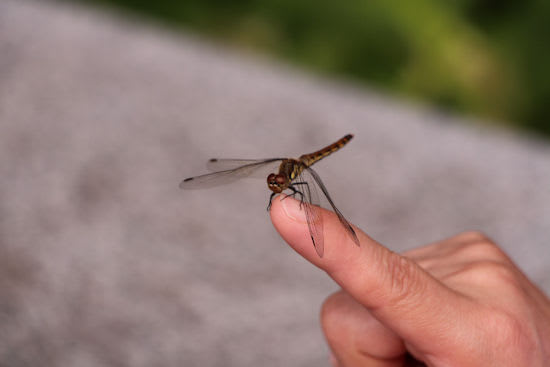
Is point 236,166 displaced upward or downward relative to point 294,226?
upward

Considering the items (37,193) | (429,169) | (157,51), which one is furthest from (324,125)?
(37,193)

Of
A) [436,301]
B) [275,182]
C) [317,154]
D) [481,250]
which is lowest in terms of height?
[436,301]

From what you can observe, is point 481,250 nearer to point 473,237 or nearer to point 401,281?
point 473,237

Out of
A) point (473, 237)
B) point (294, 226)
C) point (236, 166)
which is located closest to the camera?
point (294, 226)

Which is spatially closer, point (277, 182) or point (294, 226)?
point (294, 226)

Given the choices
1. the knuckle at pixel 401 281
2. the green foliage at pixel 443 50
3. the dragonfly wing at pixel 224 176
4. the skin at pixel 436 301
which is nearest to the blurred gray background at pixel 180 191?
the dragonfly wing at pixel 224 176

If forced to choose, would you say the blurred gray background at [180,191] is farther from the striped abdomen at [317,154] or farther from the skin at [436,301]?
the skin at [436,301]

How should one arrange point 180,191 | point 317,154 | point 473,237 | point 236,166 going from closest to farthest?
1. point 473,237
2. point 317,154
3. point 236,166
4. point 180,191

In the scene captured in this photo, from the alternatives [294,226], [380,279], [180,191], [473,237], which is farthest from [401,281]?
[180,191]
